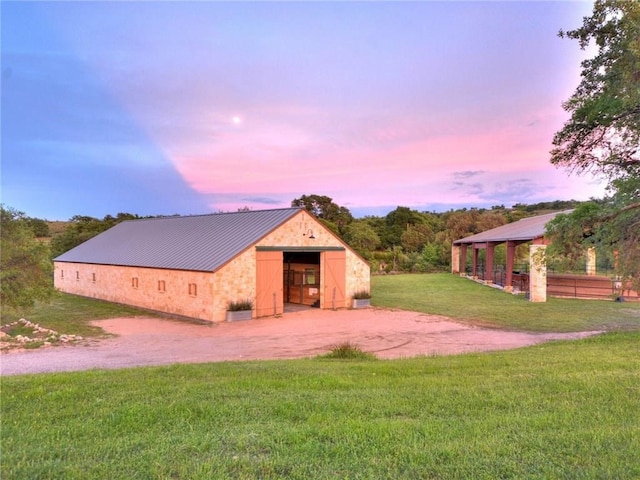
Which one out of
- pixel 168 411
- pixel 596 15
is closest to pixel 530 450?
pixel 168 411

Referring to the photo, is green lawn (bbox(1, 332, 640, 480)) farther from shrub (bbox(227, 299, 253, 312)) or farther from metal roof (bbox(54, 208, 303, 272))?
metal roof (bbox(54, 208, 303, 272))

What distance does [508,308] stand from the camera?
70.6 feet

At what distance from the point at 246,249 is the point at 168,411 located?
13877 mm

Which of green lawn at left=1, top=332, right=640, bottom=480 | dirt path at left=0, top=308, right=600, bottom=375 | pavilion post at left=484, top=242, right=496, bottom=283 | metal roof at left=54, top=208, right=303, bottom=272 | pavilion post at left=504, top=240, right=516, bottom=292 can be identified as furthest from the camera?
pavilion post at left=484, top=242, right=496, bottom=283

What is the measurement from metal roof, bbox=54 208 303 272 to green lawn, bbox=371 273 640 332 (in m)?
7.38

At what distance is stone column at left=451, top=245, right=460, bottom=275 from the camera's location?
43812 mm

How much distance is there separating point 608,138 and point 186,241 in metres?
18.3

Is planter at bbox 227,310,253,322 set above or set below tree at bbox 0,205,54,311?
below

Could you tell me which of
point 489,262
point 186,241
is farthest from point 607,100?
point 489,262

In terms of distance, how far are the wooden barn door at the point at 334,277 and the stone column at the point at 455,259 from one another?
79.1 feet

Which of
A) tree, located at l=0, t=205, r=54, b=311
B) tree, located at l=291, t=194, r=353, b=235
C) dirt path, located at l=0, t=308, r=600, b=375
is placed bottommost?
dirt path, located at l=0, t=308, r=600, b=375

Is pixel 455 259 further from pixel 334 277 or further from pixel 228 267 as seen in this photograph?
pixel 228 267

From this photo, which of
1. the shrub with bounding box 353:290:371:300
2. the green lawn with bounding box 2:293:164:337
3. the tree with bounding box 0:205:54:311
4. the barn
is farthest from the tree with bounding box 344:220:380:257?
the tree with bounding box 0:205:54:311

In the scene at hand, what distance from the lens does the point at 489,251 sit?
3366 cm
